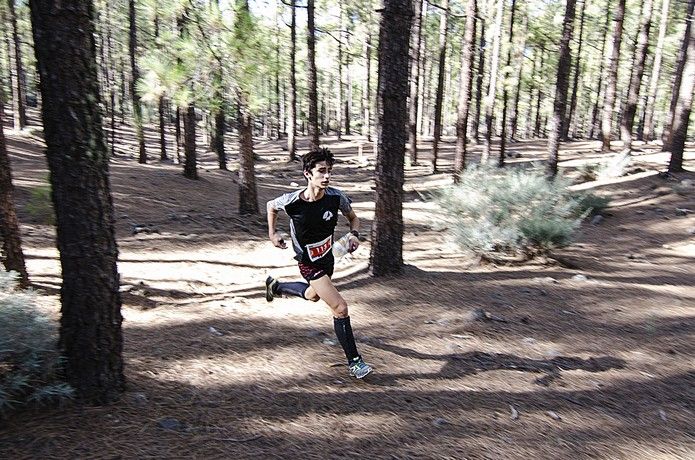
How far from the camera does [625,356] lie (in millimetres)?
5453

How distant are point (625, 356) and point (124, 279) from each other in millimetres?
7279

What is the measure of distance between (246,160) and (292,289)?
852 centimetres

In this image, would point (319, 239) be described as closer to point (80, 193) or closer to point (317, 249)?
point (317, 249)

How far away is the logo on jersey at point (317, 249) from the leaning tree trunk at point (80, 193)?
5.45 feet

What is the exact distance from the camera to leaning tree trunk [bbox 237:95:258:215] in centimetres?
1200

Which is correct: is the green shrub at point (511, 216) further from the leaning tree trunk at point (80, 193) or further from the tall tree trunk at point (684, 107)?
the tall tree trunk at point (684, 107)

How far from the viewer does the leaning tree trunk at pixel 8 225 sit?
5.67 metres

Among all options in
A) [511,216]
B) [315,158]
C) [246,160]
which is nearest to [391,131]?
[315,158]

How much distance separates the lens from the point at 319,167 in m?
4.27

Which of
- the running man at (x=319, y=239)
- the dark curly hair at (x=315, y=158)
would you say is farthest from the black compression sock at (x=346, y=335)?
the dark curly hair at (x=315, y=158)

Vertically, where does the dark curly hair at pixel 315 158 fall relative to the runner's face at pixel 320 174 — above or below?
above

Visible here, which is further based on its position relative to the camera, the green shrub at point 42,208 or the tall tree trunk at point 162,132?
the tall tree trunk at point 162,132

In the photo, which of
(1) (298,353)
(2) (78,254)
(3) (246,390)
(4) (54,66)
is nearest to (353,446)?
(3) (246,390)

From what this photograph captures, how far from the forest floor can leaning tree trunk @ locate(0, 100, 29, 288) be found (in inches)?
28.8
